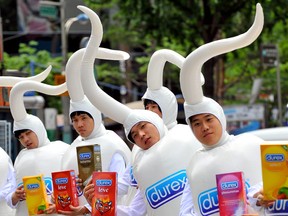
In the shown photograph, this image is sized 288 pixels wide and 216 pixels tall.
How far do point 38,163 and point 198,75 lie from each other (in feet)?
9.66

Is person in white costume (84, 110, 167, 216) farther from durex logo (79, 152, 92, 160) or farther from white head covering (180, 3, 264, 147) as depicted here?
white head covering (180, 3, 264, 147)

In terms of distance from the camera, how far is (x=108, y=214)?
24.3 ft

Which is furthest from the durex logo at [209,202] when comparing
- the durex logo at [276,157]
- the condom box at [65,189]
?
the condom box at [65,189]

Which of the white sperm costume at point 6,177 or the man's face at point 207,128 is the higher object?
the man's face at point 207,128

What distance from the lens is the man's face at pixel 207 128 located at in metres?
6.69

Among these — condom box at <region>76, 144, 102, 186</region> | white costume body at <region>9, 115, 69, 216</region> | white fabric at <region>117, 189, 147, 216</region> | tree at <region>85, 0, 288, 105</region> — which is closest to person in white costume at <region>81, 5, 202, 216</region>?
white fabric at <region>117, 189, 147, 216</region>

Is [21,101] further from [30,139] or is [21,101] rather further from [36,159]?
[36,159]

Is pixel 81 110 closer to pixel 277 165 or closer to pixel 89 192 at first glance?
pixel 89 192

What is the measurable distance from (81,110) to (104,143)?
Result: 1.18ft

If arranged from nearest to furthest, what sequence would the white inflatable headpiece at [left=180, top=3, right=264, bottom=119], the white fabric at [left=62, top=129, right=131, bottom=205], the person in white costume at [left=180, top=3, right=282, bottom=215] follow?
1. the person in white costume at [left=180, top=3, right=282, bottom=215]
2. the white inflatable headpiece at [left=180, top=3, right=264, bottom=119]
3. the white fabric at [left=62, top=129, right=131, bottom=205]

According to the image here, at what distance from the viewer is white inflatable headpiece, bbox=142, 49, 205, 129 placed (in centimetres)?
867

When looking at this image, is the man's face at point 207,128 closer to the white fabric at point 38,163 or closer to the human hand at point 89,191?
the human hand at point 89,191

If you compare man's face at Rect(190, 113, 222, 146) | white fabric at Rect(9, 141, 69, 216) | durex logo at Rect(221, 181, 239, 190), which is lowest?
white fabric at Rect(9, 141, 69, 216)

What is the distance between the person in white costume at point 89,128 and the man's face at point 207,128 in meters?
1.84
